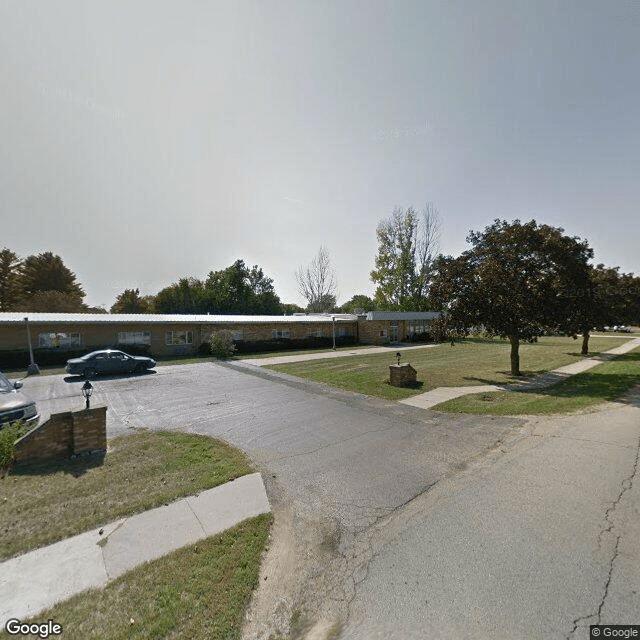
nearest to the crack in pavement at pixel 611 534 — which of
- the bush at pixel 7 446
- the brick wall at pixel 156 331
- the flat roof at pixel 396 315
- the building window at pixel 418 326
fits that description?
the bush at pixel 7 446

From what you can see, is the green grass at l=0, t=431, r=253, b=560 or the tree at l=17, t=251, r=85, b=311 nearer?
the green grass at l=0, t=431, r=253, b=560

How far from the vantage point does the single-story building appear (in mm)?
20000

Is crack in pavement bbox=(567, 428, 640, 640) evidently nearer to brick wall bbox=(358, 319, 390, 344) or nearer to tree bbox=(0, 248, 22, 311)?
brick wall bbox=(358, 319, 390, 344)

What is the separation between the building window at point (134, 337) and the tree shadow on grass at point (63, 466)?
62.1 feet

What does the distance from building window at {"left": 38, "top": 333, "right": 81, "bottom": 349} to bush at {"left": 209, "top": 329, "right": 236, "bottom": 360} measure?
867cm

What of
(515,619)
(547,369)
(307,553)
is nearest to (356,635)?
(307,553)

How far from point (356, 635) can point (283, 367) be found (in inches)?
636

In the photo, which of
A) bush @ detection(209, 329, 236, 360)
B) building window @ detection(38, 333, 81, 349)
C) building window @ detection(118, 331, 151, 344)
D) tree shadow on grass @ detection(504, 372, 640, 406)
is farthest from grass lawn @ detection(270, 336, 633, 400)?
building window @ detection(38, 333, 81, 349)

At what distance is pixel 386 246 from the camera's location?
162ft

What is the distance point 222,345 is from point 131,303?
51.1m

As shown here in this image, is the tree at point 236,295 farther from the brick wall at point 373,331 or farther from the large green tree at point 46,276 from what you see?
the brick wall at point 373,331

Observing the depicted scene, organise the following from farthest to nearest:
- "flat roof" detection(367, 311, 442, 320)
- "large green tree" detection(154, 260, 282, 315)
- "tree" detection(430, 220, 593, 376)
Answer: "large green tree" detection(154, 260, 282, 315) < "flat roof" detection(367, 311, 442, 320) < "tree" detection(430, 220, 593, 376)

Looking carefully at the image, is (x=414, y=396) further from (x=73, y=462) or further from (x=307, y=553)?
(x=73, y=462)

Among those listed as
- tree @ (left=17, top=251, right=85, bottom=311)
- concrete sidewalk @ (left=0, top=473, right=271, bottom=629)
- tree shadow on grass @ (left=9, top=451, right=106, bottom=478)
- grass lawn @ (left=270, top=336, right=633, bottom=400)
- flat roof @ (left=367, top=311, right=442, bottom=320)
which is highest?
tree @ (left=17, top=251, right=85, bottom=311)
